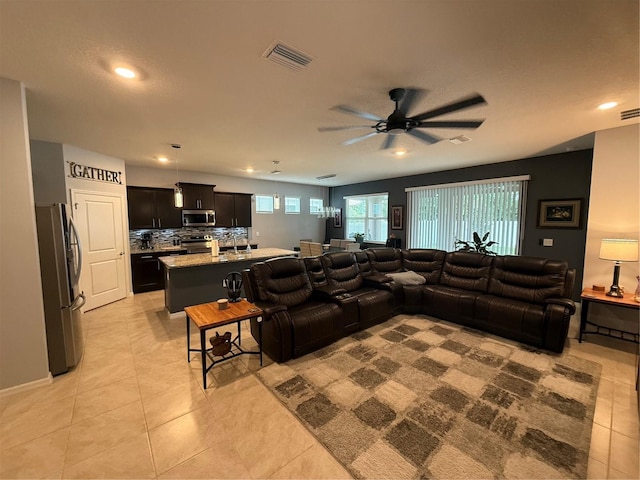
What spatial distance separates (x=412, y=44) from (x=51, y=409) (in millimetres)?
3986

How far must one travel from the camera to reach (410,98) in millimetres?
2510

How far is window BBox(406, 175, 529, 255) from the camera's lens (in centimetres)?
522

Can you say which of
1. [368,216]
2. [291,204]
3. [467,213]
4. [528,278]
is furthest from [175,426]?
[368,216]

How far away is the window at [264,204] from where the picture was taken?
7.64m

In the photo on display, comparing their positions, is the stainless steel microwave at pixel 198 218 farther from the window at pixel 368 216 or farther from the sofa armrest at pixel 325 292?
the window at pixel 368 216

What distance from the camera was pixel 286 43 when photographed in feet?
5.74

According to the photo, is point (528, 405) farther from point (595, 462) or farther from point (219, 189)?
point (219, 189)

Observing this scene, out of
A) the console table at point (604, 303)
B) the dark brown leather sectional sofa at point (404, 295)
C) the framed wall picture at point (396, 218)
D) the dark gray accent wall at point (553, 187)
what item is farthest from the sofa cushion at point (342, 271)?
the dark gray accent wall at point (553, 187)

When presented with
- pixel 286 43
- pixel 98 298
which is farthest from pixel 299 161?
pixel 98 298

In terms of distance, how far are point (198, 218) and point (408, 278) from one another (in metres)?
4.92

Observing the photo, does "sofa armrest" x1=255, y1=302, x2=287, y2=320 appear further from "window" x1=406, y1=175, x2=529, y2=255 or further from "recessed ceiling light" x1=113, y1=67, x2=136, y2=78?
"window" x1=406, y1=175, x2=529, y2=255

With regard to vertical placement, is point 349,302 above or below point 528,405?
above

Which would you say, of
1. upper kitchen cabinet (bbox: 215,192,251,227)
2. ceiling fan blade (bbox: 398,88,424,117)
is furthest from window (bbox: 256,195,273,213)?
ceiling fan blade (bbox: 398,88,424,117)

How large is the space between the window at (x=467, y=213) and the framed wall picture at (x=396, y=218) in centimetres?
25
